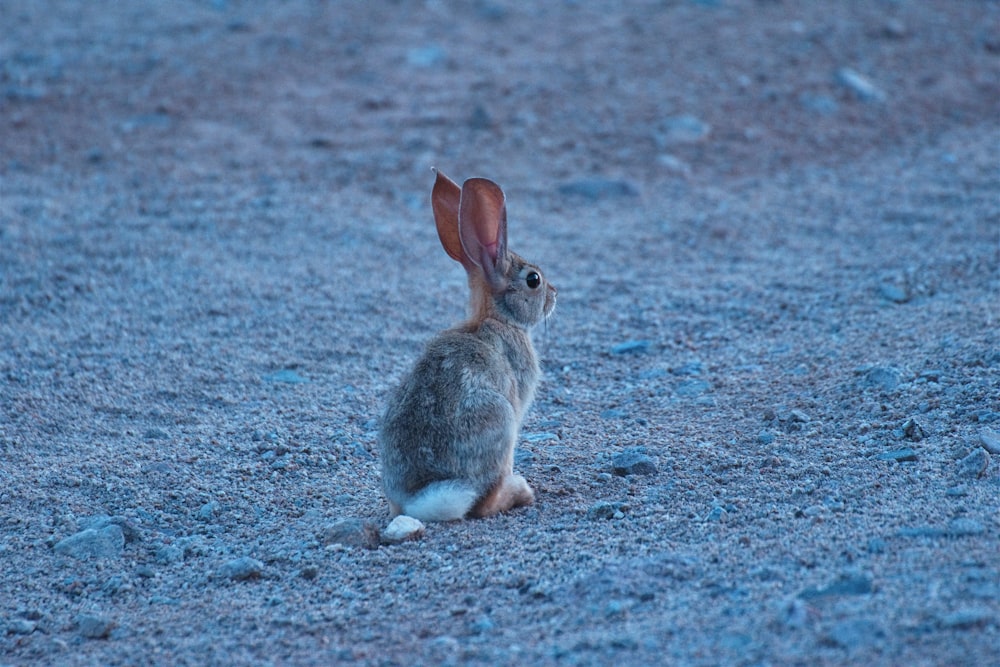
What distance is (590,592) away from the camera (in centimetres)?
416

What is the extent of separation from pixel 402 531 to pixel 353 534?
0.21m

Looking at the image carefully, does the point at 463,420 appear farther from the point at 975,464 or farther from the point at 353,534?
the point at 975,464

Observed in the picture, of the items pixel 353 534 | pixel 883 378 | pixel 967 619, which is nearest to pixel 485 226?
pixel 353 534

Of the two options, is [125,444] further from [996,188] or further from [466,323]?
[996,188]

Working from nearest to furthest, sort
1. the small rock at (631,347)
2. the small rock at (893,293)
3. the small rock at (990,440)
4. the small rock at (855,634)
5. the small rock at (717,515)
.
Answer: the small rock at (855,634) → the small rock at (717,515) → the small rock at (990,440) → the small rock at (631,347) → the small rock at (893,293)

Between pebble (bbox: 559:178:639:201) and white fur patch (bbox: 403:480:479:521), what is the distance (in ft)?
18.8

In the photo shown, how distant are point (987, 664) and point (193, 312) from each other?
580 cm

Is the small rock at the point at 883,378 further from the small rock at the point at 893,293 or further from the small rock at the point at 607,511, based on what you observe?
the small rock at the point at 607,511

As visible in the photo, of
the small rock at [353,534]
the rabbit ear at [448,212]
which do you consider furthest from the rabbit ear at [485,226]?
the small rock at [353,534]

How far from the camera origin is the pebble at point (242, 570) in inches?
184

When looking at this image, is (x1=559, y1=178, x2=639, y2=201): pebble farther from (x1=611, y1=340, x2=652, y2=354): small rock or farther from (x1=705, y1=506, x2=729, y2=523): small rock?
(x1=705, y1=506, x2=729, y2=523): small rock

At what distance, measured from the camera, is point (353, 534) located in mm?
4906

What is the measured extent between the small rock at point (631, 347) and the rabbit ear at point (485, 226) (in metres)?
2.00

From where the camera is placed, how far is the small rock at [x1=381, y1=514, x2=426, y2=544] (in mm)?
4867
